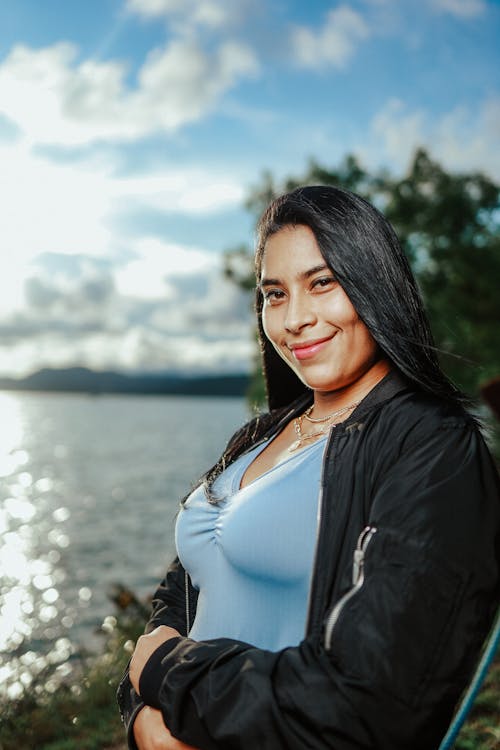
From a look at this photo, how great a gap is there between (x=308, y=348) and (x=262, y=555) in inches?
22.3

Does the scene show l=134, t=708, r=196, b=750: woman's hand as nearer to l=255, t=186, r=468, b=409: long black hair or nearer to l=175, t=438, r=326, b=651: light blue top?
l=175, t=438, r=326, b=651: light blue top

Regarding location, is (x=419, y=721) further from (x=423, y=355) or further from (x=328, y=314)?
(x=328, y=314)

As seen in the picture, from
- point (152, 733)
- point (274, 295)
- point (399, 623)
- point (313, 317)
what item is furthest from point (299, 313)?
point (152, 733)

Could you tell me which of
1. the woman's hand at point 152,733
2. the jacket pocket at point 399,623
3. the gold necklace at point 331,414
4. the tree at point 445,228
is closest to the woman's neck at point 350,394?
the gold necklace at point 331,414

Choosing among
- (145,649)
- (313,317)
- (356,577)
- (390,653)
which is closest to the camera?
(390,653)

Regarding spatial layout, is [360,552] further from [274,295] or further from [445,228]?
[445,228]

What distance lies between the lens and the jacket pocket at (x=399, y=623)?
1.43 meters

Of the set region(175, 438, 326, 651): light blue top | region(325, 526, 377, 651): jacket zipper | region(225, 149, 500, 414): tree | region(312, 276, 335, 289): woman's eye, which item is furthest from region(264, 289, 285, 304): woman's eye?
region(225, 149, 500, 414): tree

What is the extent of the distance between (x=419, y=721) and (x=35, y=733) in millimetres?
4138

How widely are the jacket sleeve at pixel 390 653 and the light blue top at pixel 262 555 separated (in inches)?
7.8

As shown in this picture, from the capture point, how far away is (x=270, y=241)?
2.01m

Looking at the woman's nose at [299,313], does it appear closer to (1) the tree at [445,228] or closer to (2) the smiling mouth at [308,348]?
(2) the smiling mouth at [308,348]

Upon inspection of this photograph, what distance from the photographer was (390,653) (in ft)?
4.69

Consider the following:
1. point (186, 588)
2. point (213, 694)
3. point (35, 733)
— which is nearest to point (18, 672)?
point (35, 733)
